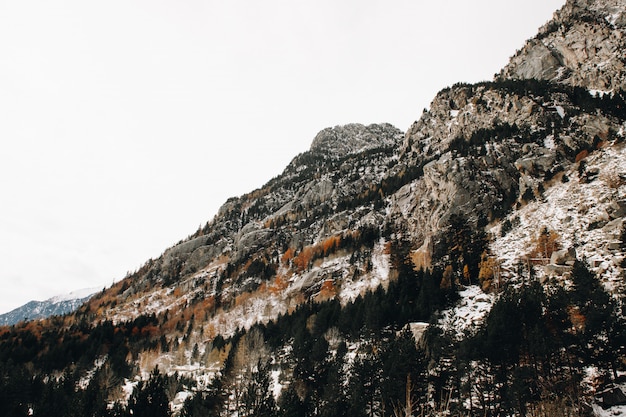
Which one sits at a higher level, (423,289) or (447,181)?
(447,181)

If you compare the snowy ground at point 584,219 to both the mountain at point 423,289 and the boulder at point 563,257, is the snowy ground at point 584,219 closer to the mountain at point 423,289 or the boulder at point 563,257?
the mountain at point 423,289

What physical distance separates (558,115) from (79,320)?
507 feet

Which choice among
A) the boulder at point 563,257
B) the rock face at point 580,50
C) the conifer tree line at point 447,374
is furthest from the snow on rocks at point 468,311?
the rock face at point 580,50

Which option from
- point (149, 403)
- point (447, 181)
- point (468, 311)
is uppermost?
point (447, 181)

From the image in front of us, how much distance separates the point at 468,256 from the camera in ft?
182

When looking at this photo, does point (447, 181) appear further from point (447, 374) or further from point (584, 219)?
point (447, 374)

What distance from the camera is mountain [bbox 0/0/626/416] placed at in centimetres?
3009

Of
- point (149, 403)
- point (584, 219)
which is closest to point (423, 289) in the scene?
point (584, 219)

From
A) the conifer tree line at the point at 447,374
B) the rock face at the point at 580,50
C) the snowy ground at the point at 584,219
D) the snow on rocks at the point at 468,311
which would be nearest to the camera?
the conifer tree line at the point at 447,374

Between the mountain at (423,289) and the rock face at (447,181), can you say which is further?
the rock face at (447,181)

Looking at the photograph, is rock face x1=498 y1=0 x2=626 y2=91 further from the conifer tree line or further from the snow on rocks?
the conifer tree line

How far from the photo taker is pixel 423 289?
52344 mm

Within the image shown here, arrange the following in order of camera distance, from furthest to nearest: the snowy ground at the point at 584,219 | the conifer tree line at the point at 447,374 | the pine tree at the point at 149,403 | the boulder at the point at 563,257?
the boulder at the point at 563,257
the snowy ground at the point at 584,219
the pine tree at the point at 149,403
the conifer tree line at the point at 447,374

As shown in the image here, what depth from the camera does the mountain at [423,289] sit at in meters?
30.1
